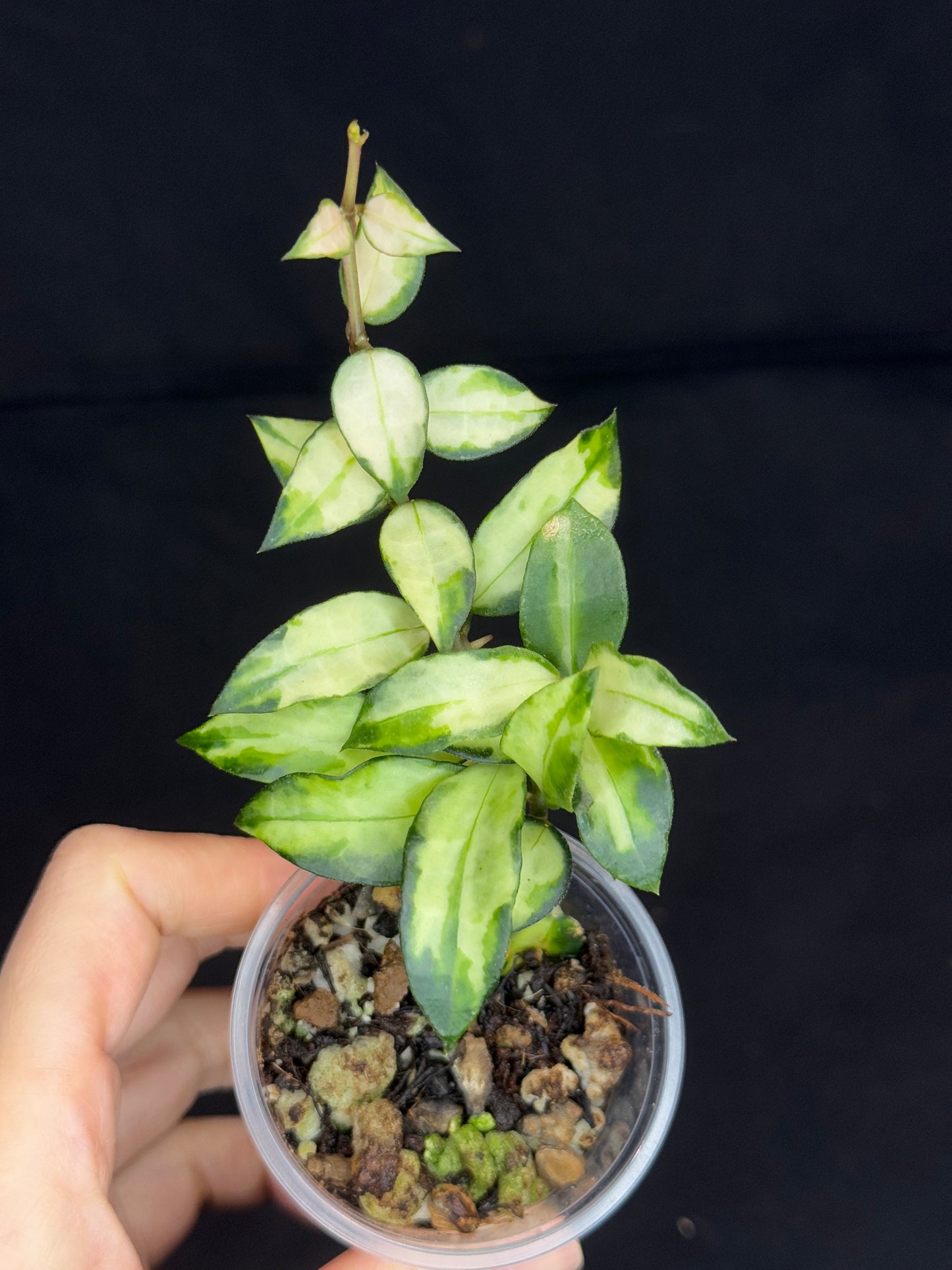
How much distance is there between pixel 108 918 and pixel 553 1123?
39cm

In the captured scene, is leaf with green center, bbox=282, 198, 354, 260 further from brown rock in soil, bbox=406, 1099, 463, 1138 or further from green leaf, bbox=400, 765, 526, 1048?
brown rock in soil, bbox=406, 1099, 463, 1138

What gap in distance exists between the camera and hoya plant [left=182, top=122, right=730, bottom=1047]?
2.03 feet

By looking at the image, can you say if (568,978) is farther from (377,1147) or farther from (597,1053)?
(377,1147)

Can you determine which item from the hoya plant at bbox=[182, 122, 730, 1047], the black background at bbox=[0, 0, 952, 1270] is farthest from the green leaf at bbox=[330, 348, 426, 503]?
the black background at bbox=[0, 0, 952, 1270]

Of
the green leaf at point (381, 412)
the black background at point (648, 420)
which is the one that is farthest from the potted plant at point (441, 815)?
the black background at point (648, 420)

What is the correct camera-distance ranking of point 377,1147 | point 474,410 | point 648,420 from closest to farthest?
point 474,410
point 377,1147
point 648,420

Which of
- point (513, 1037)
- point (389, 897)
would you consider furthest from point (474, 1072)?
point (389, 897)


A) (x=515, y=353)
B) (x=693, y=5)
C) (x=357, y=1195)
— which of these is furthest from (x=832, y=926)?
(x=693, y=5)

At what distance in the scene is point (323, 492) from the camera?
67 cm

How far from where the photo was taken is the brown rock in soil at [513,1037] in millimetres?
843

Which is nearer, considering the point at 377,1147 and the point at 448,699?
the point at 448,699

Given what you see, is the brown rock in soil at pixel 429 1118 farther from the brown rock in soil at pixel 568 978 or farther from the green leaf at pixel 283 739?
the green leaf at pixel 283 739

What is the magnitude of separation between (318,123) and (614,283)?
0.39 m

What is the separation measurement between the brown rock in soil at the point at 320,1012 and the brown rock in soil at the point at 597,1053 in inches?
7.2
